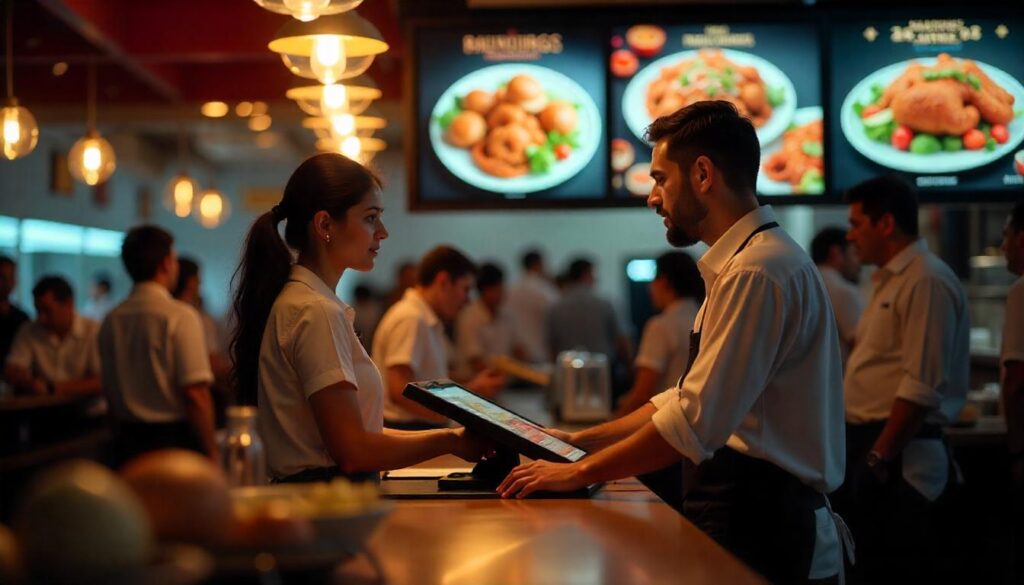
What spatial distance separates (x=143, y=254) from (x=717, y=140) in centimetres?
338

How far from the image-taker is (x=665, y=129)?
9.54 ft

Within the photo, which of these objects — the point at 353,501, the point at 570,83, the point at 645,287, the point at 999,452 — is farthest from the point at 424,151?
the point at 645,287

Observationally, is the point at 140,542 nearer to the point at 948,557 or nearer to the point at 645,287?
the point at 948,557

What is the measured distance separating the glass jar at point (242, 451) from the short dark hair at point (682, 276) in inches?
160

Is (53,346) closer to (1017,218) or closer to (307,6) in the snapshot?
(307,6)

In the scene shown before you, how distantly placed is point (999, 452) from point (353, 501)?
14.7ft

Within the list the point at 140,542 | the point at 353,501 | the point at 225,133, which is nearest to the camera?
the point at 140,542

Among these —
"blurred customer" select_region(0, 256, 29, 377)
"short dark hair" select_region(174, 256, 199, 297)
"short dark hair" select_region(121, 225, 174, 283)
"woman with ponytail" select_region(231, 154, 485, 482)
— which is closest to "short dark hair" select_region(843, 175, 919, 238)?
"woman with ponytail" select_region(231, 154, 485, 482)

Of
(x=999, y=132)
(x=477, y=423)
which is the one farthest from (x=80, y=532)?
(x=999, y=132)

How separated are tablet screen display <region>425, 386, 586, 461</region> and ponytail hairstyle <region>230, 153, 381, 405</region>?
17.0 inches

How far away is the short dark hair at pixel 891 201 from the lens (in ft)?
14.9

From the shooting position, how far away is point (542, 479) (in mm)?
2832

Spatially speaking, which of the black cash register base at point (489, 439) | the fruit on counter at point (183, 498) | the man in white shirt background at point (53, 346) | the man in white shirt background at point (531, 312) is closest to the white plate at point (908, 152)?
the black cash register base at point (489, 439)

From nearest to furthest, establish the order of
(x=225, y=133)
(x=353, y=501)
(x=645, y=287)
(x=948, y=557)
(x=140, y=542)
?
(x=140, y=542)
(x=353, y=501)
(x=948, y=557)
(x=225, y=133)
(x=645, y=287)
